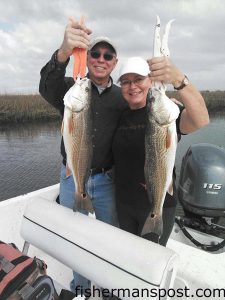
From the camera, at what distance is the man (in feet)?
9.32

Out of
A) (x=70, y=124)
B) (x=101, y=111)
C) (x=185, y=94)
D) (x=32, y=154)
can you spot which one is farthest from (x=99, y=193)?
(x=32, y=154)

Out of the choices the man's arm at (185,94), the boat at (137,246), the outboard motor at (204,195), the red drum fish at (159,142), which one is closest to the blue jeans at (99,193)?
the boat at (137,246)

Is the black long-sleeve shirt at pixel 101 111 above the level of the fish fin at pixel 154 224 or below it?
above

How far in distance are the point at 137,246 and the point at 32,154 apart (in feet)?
47.0

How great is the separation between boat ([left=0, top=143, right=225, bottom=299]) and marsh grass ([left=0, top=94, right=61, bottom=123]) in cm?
2167

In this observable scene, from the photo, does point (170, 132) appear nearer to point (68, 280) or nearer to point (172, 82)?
point (172, 82)

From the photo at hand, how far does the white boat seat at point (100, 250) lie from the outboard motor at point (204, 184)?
190cm

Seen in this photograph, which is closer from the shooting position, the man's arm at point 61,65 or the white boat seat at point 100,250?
the white boat seat at point 100,250

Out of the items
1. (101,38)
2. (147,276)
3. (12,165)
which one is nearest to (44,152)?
(12,165)

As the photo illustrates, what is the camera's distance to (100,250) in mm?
2195

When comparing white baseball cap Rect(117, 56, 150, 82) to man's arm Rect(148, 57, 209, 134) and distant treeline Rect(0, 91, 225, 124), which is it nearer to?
man's arm Rect(148, 57, 209, 134)

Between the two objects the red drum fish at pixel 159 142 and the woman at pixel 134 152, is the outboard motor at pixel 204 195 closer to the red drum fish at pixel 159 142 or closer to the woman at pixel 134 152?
the woman at pixel 134 152

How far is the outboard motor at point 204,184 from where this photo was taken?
389cm

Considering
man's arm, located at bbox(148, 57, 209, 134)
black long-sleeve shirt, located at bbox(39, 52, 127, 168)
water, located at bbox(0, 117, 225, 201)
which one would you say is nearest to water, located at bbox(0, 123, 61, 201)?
water, located at bbox(0, 117, 225, 201)
